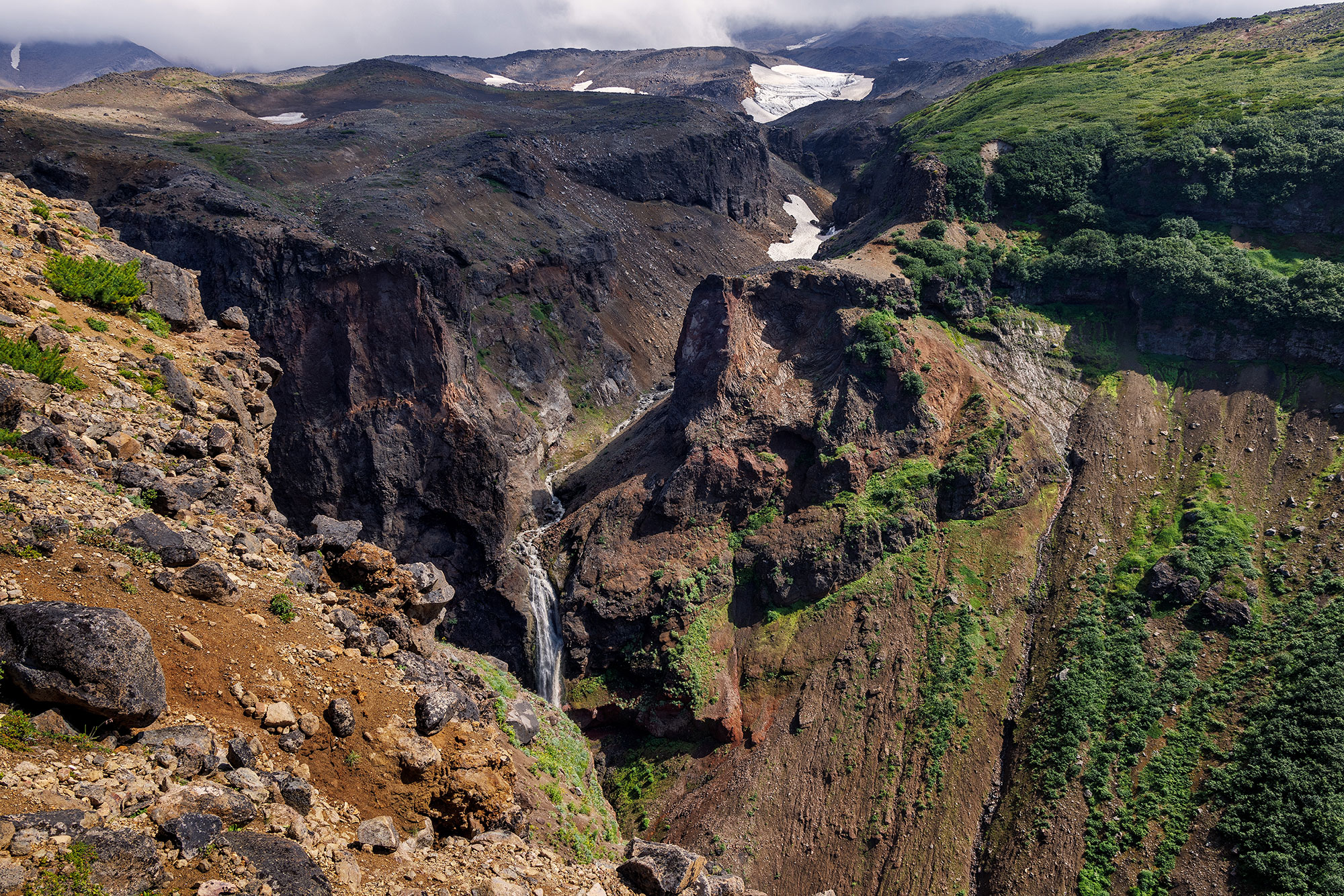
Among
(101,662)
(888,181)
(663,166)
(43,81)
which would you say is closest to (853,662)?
(101,662)

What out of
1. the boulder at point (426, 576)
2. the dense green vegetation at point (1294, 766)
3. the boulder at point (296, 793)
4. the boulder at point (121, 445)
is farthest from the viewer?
the dense green vegetation at point (1294, 766)

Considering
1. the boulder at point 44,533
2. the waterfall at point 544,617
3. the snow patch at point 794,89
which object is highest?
the snow patch at point 794,89

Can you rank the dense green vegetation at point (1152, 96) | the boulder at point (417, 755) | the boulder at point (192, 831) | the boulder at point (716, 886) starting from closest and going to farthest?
the boulder at point (192, 831)
the boulder at point (417, 755)
the boulder at point (716, 886)
the dense green vegetation at point (1152, 96)

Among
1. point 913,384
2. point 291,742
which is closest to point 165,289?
point 291,742

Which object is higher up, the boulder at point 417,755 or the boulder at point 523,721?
the boulder at point 417,755

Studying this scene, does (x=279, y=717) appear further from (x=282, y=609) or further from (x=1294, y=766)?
(x=1294, y=766)

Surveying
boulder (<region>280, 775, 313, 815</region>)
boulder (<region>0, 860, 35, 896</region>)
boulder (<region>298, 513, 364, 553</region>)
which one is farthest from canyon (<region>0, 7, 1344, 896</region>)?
boulder (<region>0, 860, 35, 896</region>)

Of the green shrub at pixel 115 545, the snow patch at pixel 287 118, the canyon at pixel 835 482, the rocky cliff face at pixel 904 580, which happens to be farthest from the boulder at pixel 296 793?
the snow patch at pixel 287 118

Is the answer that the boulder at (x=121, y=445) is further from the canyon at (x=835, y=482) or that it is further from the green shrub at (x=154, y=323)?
the green shrub at (x=154, y=323)
